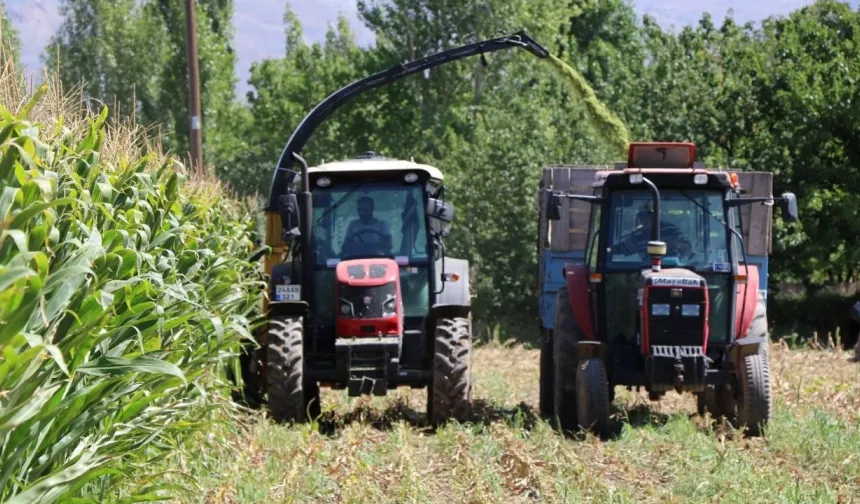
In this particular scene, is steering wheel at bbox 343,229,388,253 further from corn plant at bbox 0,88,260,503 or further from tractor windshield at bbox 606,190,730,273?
corn plant at bbox 0,88,260,503

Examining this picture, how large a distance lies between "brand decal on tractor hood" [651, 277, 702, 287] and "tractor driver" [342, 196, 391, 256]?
2.40m

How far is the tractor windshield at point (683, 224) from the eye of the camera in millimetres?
9578

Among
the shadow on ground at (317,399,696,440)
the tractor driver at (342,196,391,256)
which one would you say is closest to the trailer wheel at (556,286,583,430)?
the shadow on ground at (317,399,696,440)

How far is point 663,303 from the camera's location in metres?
9.22

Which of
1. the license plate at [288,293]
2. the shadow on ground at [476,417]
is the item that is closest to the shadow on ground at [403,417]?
the shadow on ground at [476,417]

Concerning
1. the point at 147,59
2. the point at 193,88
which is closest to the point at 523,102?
the point at 193,88

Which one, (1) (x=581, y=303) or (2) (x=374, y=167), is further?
(2) (x=374, y=167)

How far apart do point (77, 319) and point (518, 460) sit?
13.3 ft

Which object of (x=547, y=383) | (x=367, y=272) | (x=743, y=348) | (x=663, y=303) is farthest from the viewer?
(x=547, y=383)

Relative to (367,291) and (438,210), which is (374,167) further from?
(367,291)

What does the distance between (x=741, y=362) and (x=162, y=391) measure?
5203mm

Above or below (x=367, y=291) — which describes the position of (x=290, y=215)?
above

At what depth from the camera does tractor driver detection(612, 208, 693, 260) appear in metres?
9.61

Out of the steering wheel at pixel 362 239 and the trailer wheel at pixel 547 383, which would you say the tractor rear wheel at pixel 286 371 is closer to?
the steering wheel at pixel 362 239
